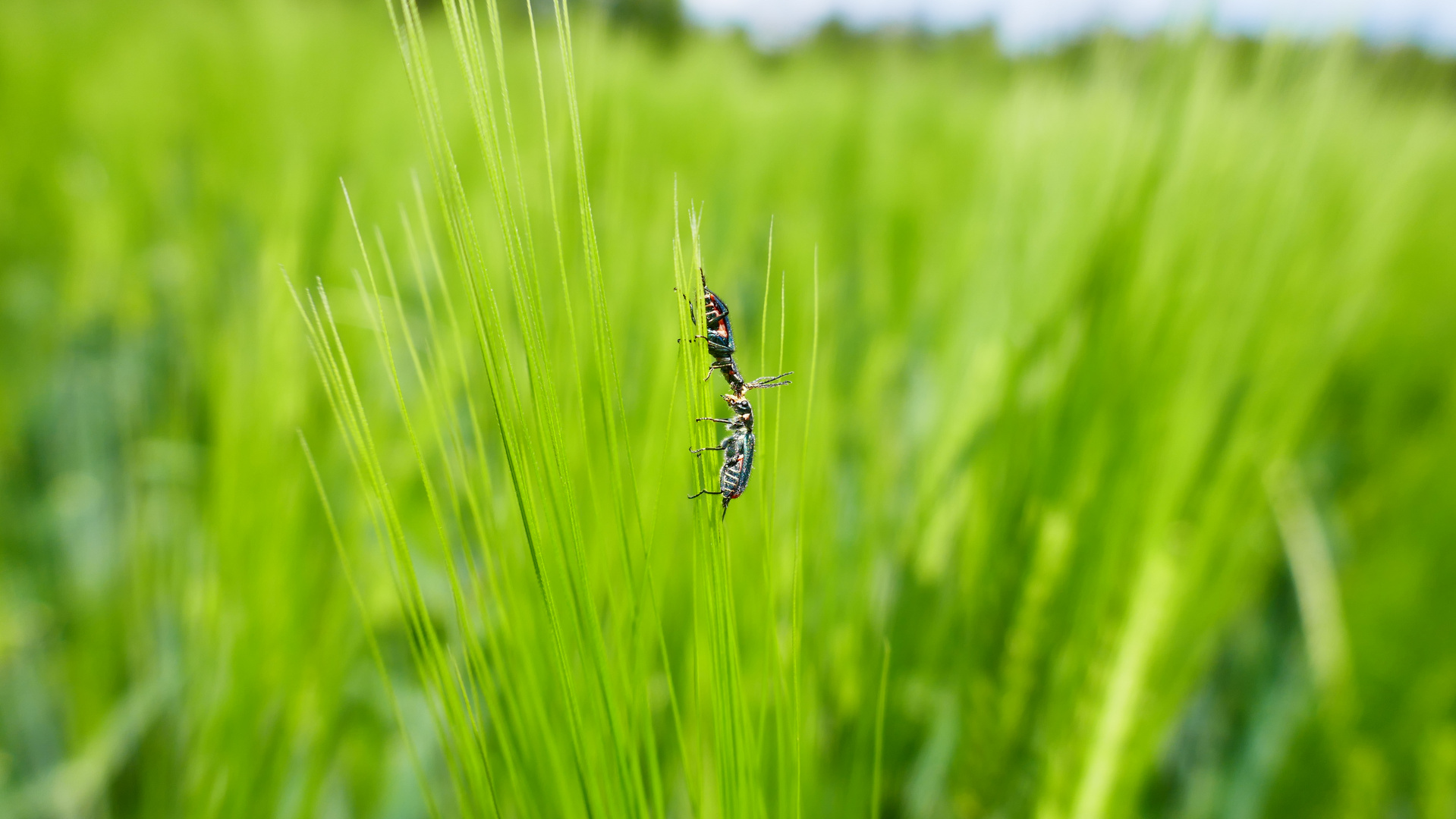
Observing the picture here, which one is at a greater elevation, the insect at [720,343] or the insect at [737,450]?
the insect at [720,343]

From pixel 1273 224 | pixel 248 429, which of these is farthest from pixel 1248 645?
pixel 248 429

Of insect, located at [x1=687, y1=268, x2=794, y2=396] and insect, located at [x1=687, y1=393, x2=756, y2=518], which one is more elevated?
insect, located at [x1=687, y1=268, x2=794, y2=396]
